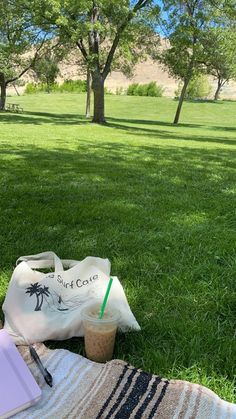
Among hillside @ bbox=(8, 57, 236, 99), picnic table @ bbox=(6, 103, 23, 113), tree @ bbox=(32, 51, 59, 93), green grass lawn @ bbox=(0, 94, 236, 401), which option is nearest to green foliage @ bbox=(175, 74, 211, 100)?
hillside @ bbox=(8, 57, 236, 99)

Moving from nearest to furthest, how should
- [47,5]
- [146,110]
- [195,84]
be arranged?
[47,5] → [146,110] → [195,84]

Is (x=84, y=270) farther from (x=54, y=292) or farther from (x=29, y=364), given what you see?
(x=29, y=364)

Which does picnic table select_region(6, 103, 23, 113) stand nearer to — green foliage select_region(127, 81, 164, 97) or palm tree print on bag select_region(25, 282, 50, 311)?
palm tree print on bag select_region(25, 282, 50, 311)

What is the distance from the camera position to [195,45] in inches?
950

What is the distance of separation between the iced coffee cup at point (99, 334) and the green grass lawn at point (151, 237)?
110 millimetres

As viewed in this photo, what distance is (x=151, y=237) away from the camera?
3.98 metres

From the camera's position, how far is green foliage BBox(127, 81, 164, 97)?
63344mm

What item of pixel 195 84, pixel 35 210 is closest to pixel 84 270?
pixel 35 210

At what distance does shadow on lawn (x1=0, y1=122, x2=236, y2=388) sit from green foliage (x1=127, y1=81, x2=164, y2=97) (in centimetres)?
5761

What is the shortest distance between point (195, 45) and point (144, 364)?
79.5 feet

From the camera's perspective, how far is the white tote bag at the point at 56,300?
2377 millimetres

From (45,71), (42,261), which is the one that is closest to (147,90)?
(45,71)

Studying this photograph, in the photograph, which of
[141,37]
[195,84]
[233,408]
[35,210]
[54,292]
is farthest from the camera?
[195,84]

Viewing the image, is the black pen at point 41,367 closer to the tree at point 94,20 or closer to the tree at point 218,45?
the tree at point 94,20
